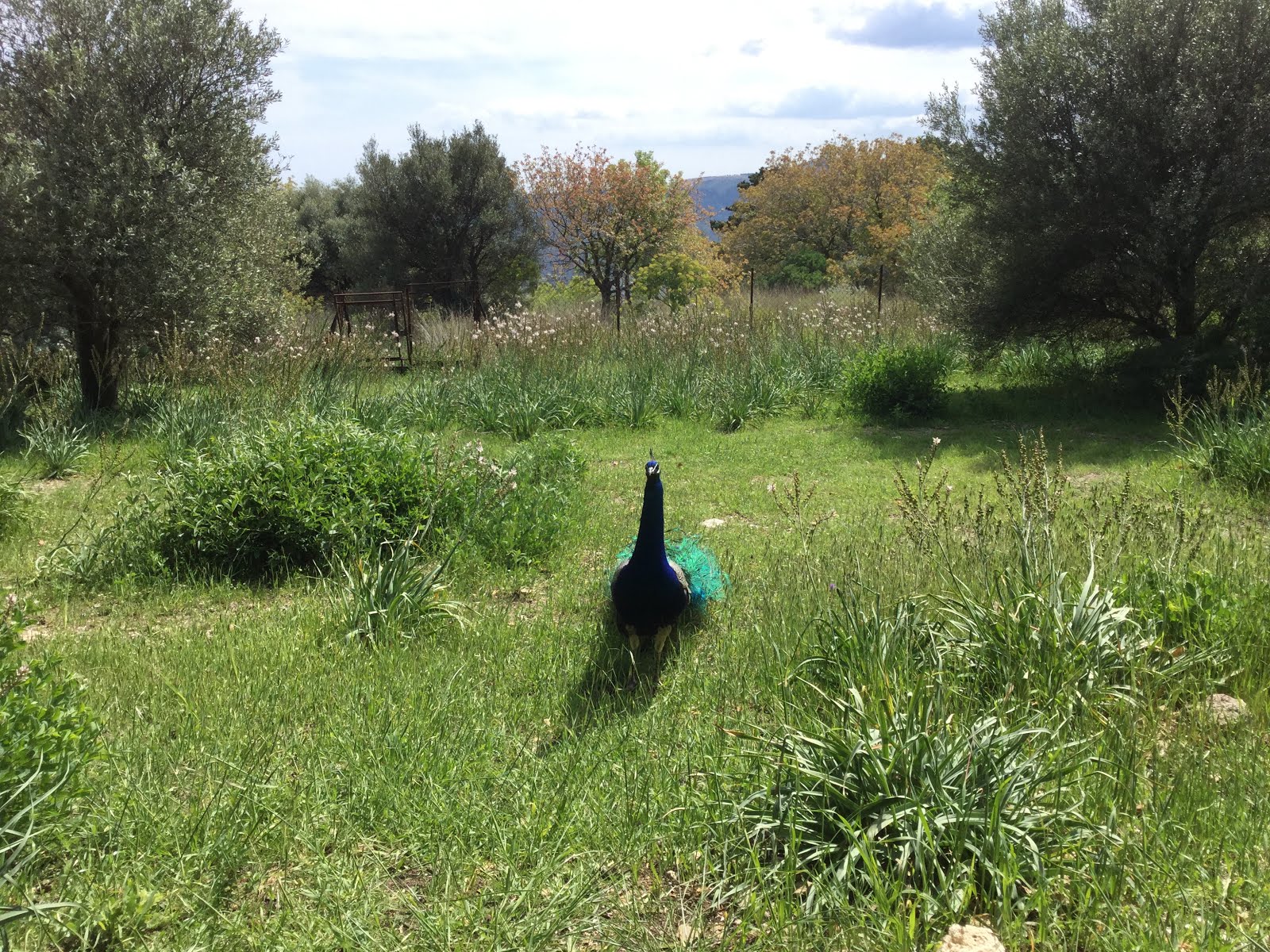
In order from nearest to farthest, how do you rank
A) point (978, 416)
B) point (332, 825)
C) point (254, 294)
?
point (332, 825) < point (978, 416) < point (254, 294)

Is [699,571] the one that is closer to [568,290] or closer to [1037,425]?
[1037,425]

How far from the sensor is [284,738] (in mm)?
3361

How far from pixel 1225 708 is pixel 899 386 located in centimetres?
812

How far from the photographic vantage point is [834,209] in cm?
3186

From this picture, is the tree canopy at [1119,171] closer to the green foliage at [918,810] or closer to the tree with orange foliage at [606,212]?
the green foliage at [918,810]

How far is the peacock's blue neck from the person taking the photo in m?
4.30

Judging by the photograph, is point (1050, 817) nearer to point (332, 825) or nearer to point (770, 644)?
point (770, 644)

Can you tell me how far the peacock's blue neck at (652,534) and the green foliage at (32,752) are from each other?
240cm

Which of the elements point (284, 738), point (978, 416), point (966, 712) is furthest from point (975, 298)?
point (284, 738)

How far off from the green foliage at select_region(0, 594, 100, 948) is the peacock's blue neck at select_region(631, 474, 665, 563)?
2397 millimetres

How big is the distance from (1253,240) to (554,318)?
31.1ft

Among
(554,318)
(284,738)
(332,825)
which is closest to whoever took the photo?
(332,825)

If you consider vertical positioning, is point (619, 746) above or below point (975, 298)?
below

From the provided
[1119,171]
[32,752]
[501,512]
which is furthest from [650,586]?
[1119,171]
